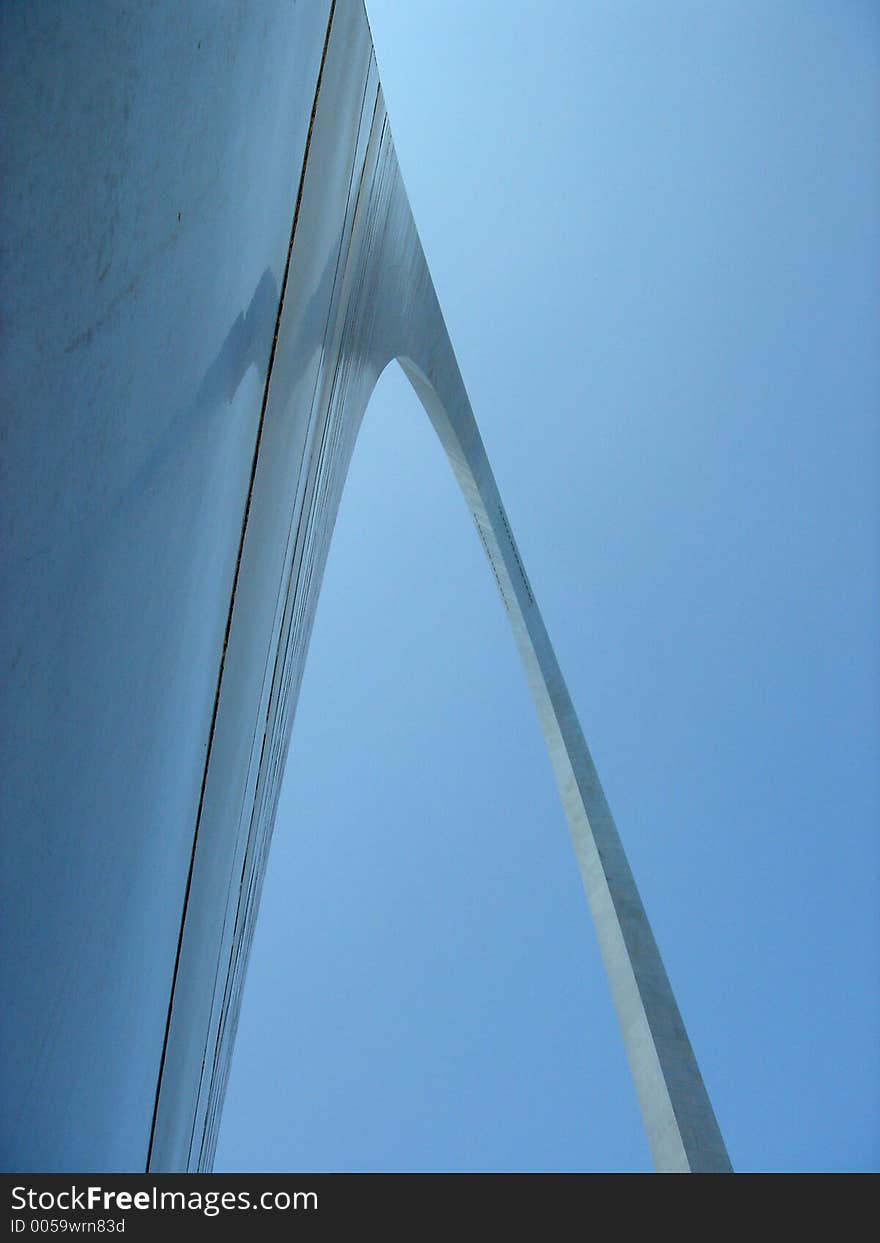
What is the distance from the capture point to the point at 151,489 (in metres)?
2.22

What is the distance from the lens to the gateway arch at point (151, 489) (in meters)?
1.43

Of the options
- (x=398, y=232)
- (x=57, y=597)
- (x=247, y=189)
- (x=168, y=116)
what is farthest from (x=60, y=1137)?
(x=398, y=232)

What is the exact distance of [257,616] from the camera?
4.61m

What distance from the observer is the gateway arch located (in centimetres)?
143

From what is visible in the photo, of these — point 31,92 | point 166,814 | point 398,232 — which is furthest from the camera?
point 398,232

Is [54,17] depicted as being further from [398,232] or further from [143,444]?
[398,232]

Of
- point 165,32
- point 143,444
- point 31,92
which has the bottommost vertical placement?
point 31,92

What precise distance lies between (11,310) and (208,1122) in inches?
361

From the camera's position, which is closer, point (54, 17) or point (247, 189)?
point (54, 17)
